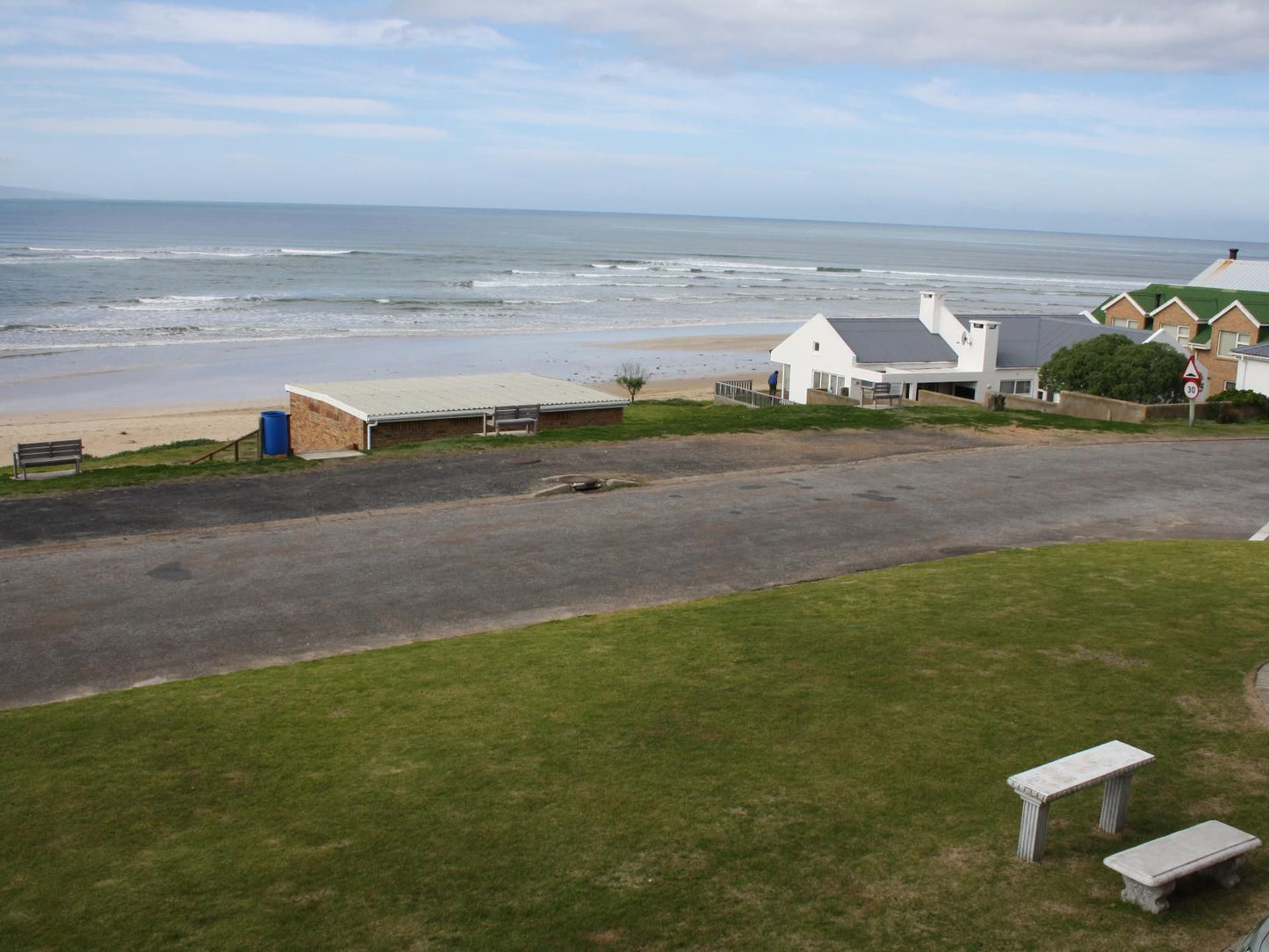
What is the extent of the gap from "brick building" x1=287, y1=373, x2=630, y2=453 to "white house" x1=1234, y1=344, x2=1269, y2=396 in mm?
17430

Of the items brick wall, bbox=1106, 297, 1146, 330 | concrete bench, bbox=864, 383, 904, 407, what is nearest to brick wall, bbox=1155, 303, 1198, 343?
brick wall, bbox=1106, 297, 1146, 330

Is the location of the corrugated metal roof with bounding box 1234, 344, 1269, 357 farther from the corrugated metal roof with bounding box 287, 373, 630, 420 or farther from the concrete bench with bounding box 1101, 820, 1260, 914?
the concrete bench with bounding box 1101, 820, 1260, 914

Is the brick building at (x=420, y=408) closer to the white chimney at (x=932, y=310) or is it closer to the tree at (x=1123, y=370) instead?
the tree at (x=1123, y=370)

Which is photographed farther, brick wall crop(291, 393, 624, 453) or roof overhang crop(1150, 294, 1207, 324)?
roof overhang crop(1150, 294, 1207, 324)

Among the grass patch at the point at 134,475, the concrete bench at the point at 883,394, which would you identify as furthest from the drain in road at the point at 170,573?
the concrete bench at the point at 883,394

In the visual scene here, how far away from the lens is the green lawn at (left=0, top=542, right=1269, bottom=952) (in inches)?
241

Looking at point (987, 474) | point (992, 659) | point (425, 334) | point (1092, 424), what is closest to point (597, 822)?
point (992, 659)

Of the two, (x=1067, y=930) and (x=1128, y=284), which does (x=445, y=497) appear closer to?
(x=1067, y=930)

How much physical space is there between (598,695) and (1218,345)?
37.0m

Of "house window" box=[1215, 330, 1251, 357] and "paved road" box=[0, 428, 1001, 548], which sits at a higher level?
"house window" box=[1215, 330, 1251, 357]

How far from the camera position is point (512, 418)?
2372 centimetres

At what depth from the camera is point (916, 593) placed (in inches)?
478

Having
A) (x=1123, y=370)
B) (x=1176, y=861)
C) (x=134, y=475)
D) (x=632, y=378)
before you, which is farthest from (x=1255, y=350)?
(x=1176, y=861)

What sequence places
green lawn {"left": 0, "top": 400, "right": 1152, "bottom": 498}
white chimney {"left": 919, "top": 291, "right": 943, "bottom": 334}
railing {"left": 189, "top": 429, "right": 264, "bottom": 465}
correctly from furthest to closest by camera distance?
white chimney {"left": 919, "top": 291, "right": 943, "bottom": 334}
railing {"left": 189, "top": 429, "right": 264, "bottom": 465}
green lawn {"left": 0, "top": 400, "right": 1152, "bottom": 498}
